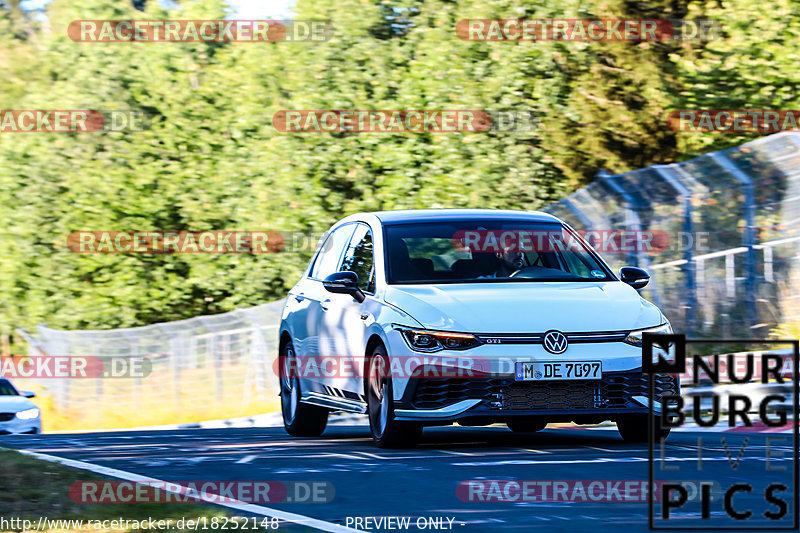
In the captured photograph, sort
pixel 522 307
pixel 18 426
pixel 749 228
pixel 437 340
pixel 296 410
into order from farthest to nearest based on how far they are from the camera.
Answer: pixel 18 426 → pixel 749 228 → pixel 296 410 → pixel 522 307 → pixel 437 340

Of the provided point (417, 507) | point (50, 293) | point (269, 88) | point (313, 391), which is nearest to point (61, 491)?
point (417, 507)

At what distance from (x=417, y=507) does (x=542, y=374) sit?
2816 millimetres

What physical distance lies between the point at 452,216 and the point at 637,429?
2.31 m

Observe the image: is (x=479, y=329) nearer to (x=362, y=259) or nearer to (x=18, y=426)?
(x=362, y=259)

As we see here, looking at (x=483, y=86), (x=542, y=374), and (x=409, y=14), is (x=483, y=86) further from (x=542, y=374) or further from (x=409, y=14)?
(x=542, y=374)

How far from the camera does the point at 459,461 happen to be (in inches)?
388

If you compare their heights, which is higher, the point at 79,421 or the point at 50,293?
the point at 50,293

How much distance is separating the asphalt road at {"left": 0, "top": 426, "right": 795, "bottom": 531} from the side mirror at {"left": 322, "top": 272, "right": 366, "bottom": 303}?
1.15 meters

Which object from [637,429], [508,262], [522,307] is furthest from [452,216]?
[637,429]

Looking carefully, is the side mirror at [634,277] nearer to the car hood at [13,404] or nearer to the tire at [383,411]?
the tire at [383,411]

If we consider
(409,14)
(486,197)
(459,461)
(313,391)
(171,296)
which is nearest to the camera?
(459,461)

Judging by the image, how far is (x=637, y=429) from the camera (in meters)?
11.2

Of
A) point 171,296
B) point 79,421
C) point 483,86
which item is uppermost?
point 483,86

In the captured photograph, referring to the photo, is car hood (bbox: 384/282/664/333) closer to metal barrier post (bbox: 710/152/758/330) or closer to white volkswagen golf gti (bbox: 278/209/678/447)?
white volkswagen golf gti (bbox: 278/209/678/447)
